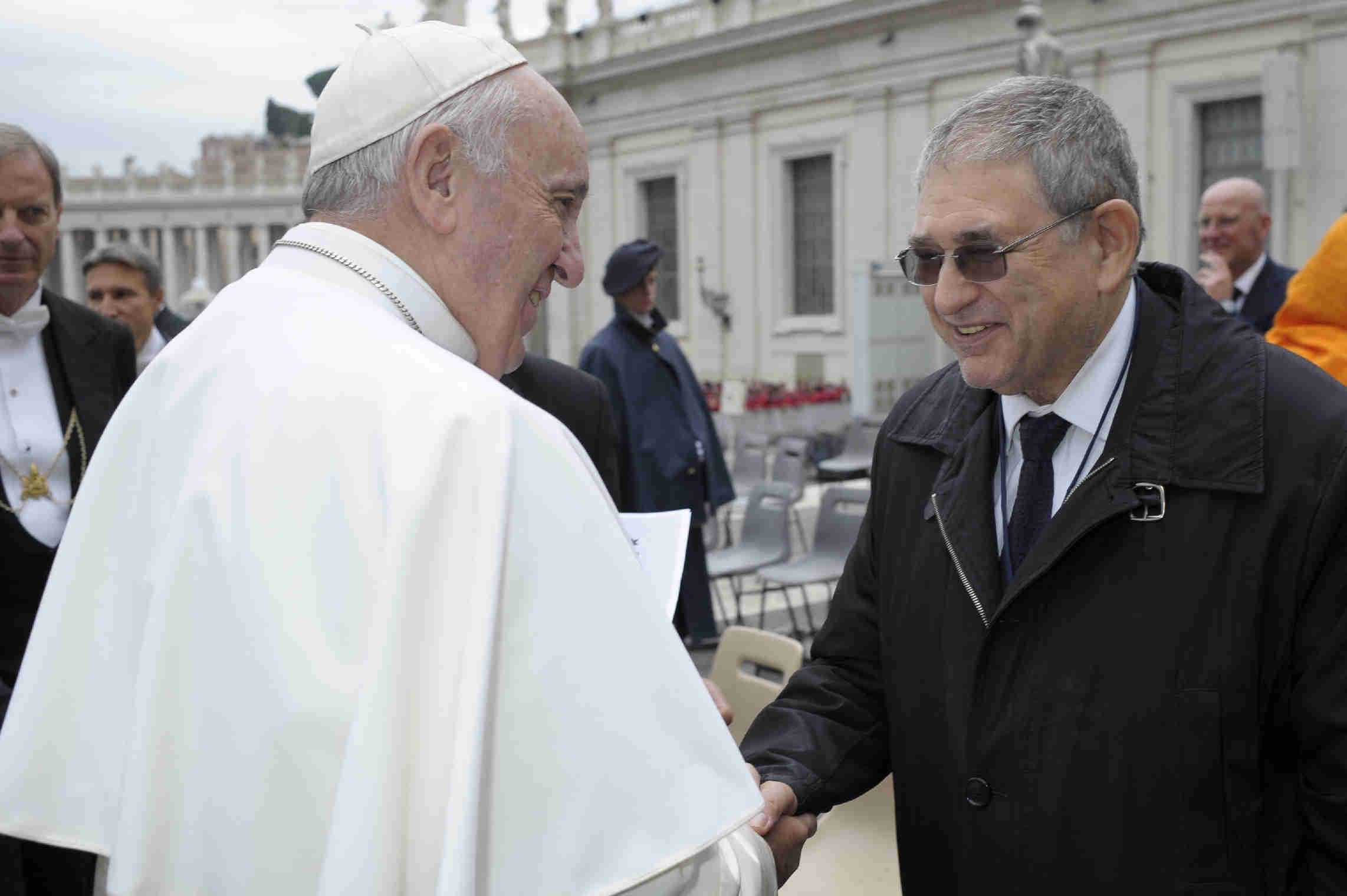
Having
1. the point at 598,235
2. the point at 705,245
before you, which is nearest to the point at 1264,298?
the point at 705,245

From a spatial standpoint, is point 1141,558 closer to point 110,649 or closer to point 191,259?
point 110,649

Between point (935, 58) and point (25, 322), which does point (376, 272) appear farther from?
point (935, 58)

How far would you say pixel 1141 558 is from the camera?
1686 mm

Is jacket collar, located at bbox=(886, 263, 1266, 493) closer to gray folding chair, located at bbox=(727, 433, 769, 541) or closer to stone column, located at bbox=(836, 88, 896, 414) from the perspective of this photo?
gray folding chair, located at bbox=(727, 433, 769, 541)

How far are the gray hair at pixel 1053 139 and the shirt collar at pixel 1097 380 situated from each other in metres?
0.17

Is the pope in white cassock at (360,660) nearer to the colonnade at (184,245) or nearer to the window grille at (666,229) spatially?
the window grille at (666,229)

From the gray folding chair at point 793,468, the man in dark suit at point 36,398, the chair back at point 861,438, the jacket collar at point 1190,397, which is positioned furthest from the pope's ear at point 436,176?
the chair back at point 861,438

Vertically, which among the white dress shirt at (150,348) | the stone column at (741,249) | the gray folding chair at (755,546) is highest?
the stone column at (741,249)

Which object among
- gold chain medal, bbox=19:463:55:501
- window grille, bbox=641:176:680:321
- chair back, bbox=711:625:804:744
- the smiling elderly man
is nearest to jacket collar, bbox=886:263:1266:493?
the smiling elderly man

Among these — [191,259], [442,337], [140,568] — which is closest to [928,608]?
[442,337]

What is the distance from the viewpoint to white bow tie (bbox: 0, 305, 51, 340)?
3.12 metres

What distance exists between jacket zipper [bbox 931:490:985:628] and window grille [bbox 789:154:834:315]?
22.8 m

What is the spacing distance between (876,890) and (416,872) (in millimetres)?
2071

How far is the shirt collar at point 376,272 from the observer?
1521mm
